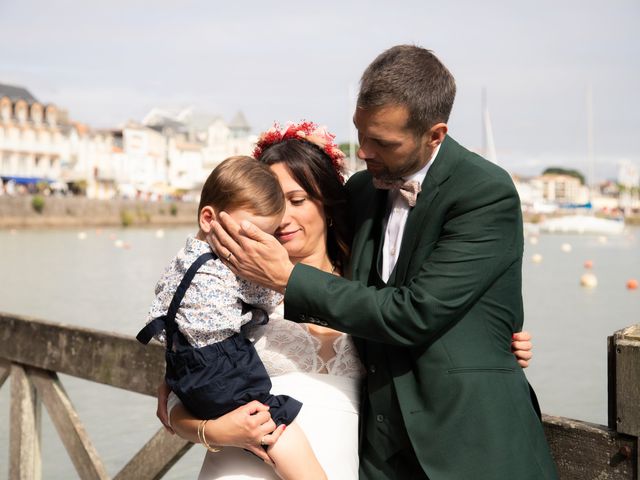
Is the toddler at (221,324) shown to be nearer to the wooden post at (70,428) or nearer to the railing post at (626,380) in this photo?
the railing post at (626,380)

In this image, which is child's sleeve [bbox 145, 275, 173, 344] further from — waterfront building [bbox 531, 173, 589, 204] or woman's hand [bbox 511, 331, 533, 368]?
waterfront building [bbox 531, 173, 589, 204]

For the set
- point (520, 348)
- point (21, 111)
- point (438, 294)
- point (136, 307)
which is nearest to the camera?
point (438, 294)

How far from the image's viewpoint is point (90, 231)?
161 feet

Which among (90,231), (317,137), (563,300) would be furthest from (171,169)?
(317,137)

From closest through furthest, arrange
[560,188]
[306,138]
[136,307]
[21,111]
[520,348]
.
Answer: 1. [520,348]
2. [306,138]
3. [136,307]
4. [21,111]
5. [560,188]

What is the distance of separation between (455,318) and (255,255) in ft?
1.92

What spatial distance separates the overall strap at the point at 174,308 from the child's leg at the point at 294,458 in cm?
43

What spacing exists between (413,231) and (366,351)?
1.36ft

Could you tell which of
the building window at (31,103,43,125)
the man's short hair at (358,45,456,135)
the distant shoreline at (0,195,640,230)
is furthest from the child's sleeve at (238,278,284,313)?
the building window at (31,103,43,125)

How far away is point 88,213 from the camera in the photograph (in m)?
52.0

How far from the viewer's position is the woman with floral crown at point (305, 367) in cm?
224

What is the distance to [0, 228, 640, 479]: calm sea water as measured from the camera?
22.8 ft

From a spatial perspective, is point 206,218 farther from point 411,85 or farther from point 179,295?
point 411,85

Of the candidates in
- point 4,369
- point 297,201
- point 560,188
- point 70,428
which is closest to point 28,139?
point 4,369
